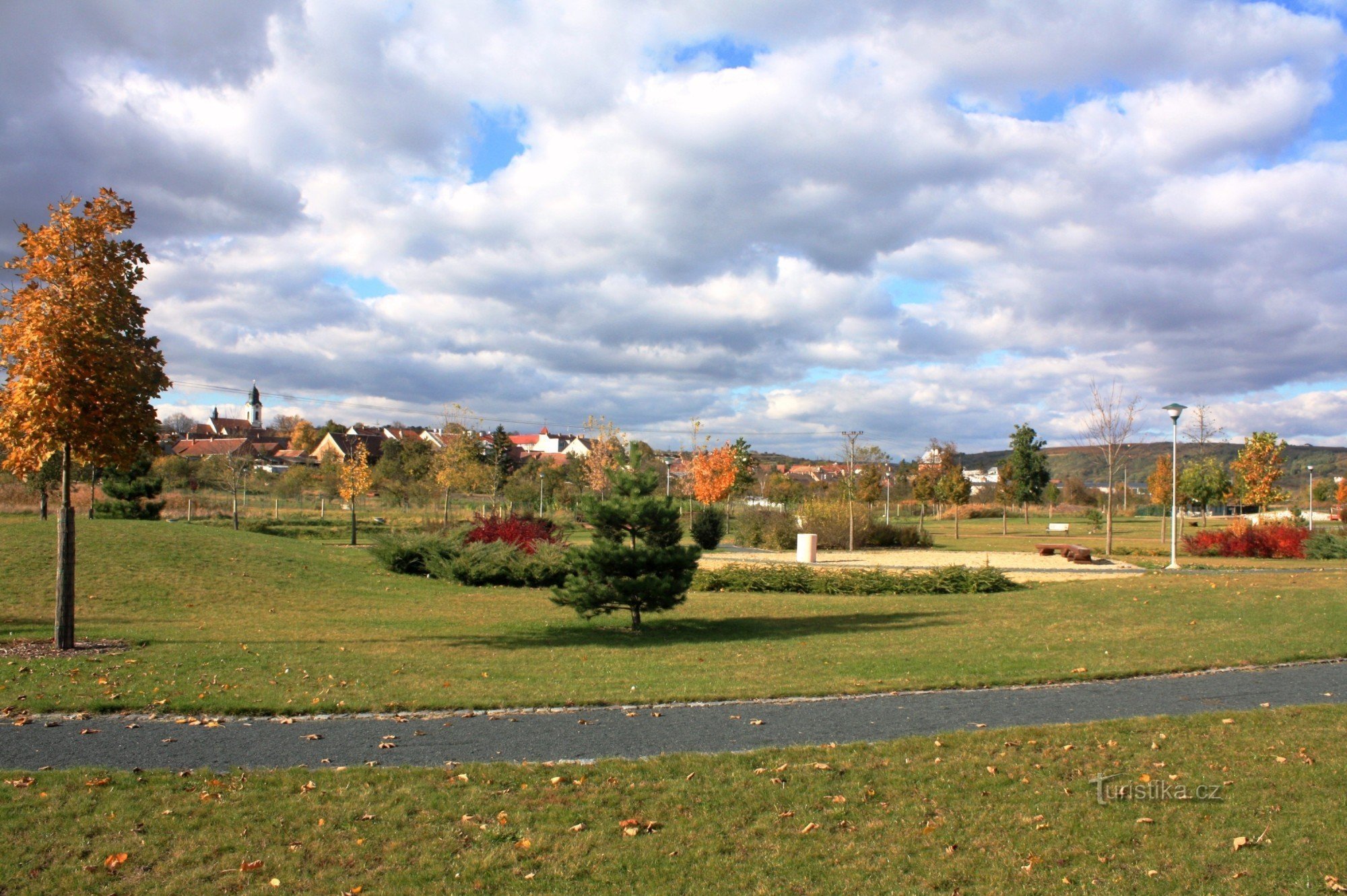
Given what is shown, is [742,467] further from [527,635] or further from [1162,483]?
[527,635]

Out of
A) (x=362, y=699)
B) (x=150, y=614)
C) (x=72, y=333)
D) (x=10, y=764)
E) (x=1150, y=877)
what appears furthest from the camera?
(x=150, y=614)

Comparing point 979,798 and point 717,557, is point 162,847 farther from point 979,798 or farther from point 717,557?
point 717,557

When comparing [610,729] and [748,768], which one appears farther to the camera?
[610,729]

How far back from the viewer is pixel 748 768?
6.27 meters

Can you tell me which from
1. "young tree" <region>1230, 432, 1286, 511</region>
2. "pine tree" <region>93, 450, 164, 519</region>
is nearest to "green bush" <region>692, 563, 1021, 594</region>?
"pine tree" <region>93, 450, 164, 519</region>

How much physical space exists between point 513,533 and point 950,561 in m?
14.7

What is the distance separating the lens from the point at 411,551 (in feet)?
79.0

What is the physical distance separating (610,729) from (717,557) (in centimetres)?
2347

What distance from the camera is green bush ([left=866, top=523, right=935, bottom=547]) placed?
37594 mm

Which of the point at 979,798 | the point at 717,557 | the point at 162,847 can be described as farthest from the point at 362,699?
the point at 717,557

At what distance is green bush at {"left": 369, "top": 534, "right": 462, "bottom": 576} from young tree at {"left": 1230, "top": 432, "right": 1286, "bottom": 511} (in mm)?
41244

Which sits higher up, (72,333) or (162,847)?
(72,333)

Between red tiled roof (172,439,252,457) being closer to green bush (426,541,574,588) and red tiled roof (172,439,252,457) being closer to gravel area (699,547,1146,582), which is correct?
gravel area (699,547,1146,582)

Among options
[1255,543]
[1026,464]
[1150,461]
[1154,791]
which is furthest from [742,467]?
[1150,461]
